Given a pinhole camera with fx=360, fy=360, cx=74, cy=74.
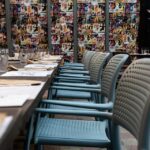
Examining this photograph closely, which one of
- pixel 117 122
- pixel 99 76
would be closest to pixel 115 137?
pixel 117 122

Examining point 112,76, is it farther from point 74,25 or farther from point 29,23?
point 29,23

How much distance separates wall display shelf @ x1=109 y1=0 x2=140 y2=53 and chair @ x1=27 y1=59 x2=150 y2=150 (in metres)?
4.82

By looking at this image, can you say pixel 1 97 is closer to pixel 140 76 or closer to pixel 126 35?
pixel 140 76

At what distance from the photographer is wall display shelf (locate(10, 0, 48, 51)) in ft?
22.0

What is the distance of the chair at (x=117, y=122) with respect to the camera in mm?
1239

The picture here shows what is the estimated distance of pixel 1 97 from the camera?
3.83 ft

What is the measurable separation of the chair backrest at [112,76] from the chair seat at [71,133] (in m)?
0.19

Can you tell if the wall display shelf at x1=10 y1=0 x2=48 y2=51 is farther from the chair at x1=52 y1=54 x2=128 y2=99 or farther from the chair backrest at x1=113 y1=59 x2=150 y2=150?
the chair backrest at x1=113 y1=59 x2=150 y2=150

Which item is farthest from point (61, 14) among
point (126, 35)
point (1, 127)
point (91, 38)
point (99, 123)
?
point (1, 127)

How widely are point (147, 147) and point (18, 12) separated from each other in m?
5.88

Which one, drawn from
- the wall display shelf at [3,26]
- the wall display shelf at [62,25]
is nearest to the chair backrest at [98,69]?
the wall display shelf at [62,25]

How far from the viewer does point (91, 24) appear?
683cm

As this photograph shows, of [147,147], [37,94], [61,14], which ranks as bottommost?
[147,147]

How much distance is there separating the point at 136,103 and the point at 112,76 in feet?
2.59
